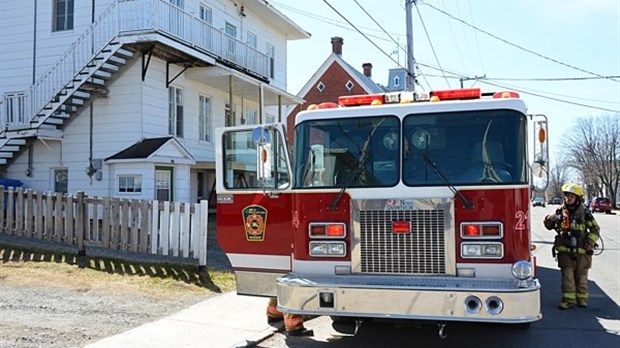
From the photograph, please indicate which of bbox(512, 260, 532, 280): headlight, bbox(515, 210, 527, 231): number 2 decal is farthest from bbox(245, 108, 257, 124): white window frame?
bbox(512, 260, 532, 280): headlight

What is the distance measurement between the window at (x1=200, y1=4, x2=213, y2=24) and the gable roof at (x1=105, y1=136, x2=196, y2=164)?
5.23 m

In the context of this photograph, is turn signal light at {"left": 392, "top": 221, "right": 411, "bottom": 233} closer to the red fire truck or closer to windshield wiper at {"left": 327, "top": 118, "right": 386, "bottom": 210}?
the red fire truck

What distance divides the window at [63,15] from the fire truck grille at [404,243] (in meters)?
14.4

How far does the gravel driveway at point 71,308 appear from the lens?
20.0 feet

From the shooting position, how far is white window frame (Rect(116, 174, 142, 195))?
15172 millimetres

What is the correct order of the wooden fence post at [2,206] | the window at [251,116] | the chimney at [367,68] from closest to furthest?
1. the wooden fence post at [2,206]
2. the window at [251,116]
3. the chimney at [367,68]

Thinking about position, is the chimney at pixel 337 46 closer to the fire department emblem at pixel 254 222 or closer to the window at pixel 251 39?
the window at pixel 251 39

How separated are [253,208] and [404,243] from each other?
6.08ft

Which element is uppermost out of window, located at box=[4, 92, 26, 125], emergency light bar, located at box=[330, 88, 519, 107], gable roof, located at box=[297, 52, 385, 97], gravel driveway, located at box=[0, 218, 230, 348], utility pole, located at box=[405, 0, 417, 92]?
gable roof, located at box=[297, 52, 385, 97]

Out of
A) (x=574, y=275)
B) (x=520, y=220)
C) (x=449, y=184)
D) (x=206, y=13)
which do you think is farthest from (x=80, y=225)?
(x=206, y=13)

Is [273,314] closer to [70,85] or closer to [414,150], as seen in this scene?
[414,150]

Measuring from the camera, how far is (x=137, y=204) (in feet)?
34.2

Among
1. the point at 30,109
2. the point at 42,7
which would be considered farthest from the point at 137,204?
the point at 42,7

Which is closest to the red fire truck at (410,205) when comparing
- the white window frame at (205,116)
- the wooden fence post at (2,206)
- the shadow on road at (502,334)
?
the shadow on road at (502,334)
